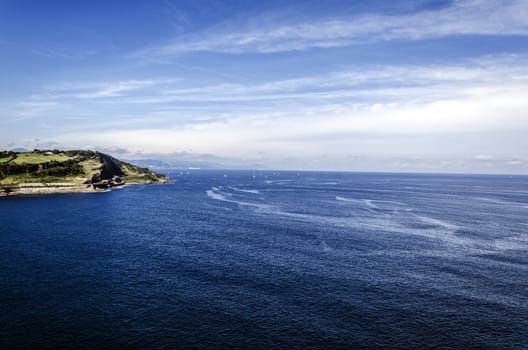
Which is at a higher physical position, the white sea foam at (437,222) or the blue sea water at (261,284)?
the white sea foam at (437,222)

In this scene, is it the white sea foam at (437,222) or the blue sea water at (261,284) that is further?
the white sea foam at (437,222)

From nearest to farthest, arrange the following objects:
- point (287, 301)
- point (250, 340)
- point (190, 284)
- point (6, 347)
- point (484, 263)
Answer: point (6, 347)
point (250, 340)
point (287, 301)
point (190, 284)
point (484, 263)

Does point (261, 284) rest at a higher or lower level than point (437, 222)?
lower

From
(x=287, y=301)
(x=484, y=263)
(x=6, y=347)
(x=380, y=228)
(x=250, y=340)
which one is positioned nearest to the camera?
(x=6, y=347)

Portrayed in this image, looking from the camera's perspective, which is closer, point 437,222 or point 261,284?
point 261,284

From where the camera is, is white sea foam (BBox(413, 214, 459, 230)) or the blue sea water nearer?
the blue sea water

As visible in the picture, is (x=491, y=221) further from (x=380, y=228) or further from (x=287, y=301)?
(x=287, y=301)

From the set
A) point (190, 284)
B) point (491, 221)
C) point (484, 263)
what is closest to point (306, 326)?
point (190, 284)

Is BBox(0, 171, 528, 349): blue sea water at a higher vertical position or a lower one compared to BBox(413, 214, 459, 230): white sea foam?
lower
